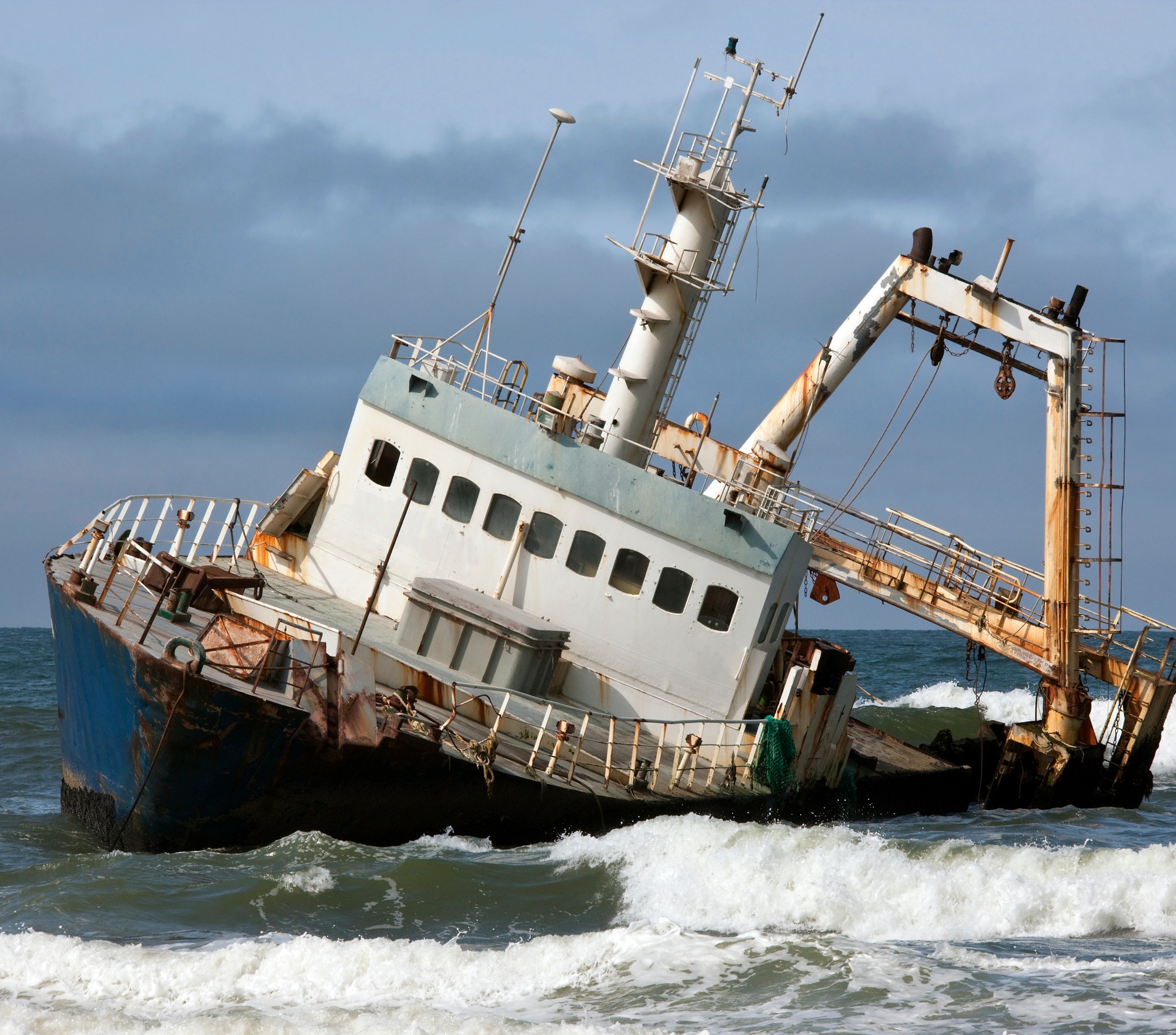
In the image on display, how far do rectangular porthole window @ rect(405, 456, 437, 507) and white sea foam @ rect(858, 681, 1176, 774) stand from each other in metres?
25.9

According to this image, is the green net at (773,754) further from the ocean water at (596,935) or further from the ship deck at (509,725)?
the ocean water at (596,935)

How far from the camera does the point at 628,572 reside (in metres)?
17.5

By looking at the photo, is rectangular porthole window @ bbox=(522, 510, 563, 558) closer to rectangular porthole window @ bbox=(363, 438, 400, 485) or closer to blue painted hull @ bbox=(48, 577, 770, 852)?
rectangular porthole window @ bbox=(363, 438, 400, 485)

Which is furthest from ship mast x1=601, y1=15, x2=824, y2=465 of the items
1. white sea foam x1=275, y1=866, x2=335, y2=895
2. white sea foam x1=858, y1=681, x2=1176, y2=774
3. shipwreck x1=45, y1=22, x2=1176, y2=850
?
white sea foam x1=858, y1=681, x2=1176, y2=774

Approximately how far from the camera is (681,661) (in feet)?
56.6

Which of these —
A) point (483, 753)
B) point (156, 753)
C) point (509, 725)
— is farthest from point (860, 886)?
point (156, 753)

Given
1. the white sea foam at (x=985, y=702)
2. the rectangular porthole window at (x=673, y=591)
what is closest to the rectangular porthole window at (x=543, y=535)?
the rectangular porthole window at (x=673, y=591)

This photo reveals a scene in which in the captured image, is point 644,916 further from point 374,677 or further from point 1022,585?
point 1022,585

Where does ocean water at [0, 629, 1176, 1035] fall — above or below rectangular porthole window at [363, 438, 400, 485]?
below

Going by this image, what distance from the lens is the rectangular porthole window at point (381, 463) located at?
18594 millimetres

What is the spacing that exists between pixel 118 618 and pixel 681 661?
671 cm

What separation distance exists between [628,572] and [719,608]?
3.91 ft

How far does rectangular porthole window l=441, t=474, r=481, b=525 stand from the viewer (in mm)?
18062

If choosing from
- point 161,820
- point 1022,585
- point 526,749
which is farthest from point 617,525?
point 1022,585
